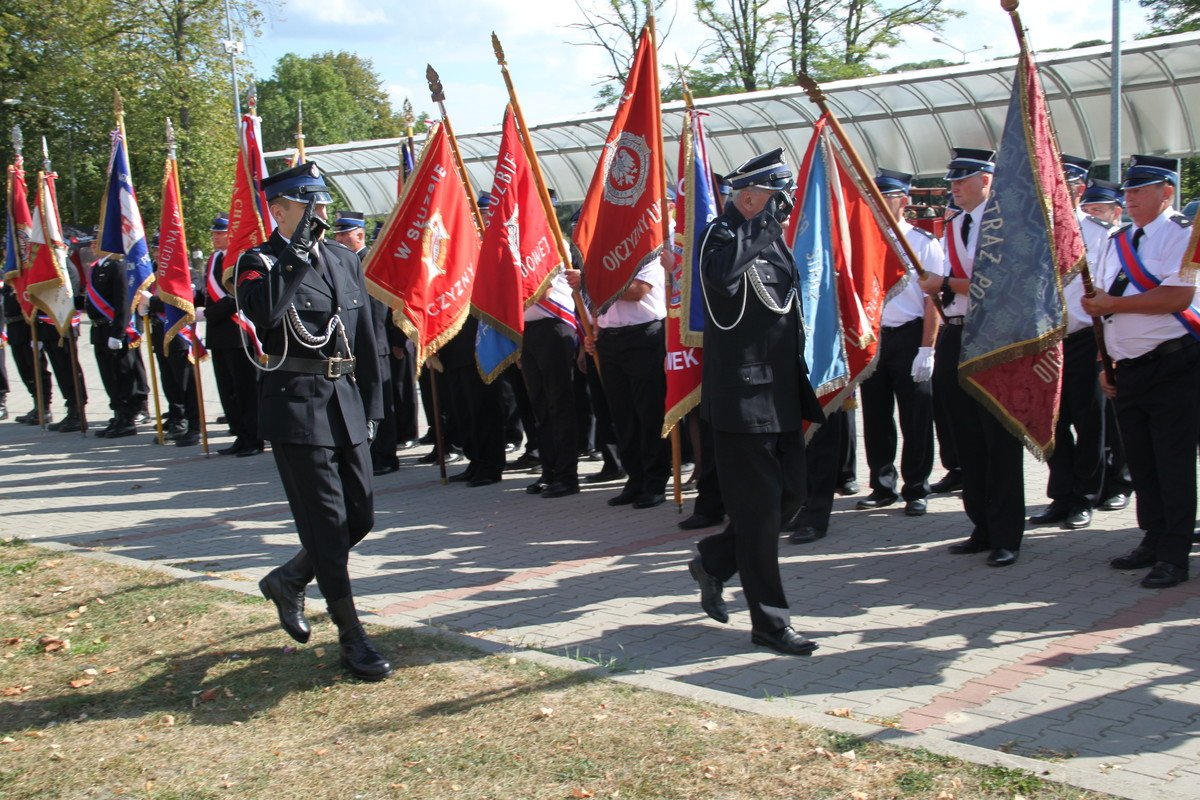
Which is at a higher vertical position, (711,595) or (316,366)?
(316,366)

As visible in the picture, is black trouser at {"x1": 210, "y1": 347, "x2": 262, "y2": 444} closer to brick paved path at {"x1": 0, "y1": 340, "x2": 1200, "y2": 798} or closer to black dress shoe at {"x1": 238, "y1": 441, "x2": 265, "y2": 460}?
black dress shoe at {"x1": 238, "y1": 441, "x2": 265, "y2": 460}

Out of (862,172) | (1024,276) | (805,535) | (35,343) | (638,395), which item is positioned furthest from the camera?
(35,343)

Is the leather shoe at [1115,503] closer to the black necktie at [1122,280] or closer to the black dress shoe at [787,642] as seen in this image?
the black necktie at [1122,280]

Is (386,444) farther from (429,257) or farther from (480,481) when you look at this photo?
(429,257)

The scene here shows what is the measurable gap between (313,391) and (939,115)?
17.6 m

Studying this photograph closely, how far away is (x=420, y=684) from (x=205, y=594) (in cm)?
218

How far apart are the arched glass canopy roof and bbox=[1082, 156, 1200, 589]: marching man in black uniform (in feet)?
41.9

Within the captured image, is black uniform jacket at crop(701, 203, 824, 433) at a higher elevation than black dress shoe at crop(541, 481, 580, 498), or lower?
higher

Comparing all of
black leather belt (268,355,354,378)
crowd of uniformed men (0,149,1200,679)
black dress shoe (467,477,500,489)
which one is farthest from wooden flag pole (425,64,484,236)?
black leather belt (268,355,354,378)

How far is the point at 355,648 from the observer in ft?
17.7

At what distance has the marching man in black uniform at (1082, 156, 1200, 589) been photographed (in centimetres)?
640

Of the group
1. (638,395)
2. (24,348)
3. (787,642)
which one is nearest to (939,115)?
(638,395)

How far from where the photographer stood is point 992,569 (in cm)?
686

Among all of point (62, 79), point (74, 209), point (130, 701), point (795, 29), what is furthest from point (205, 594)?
point (62, 79)
